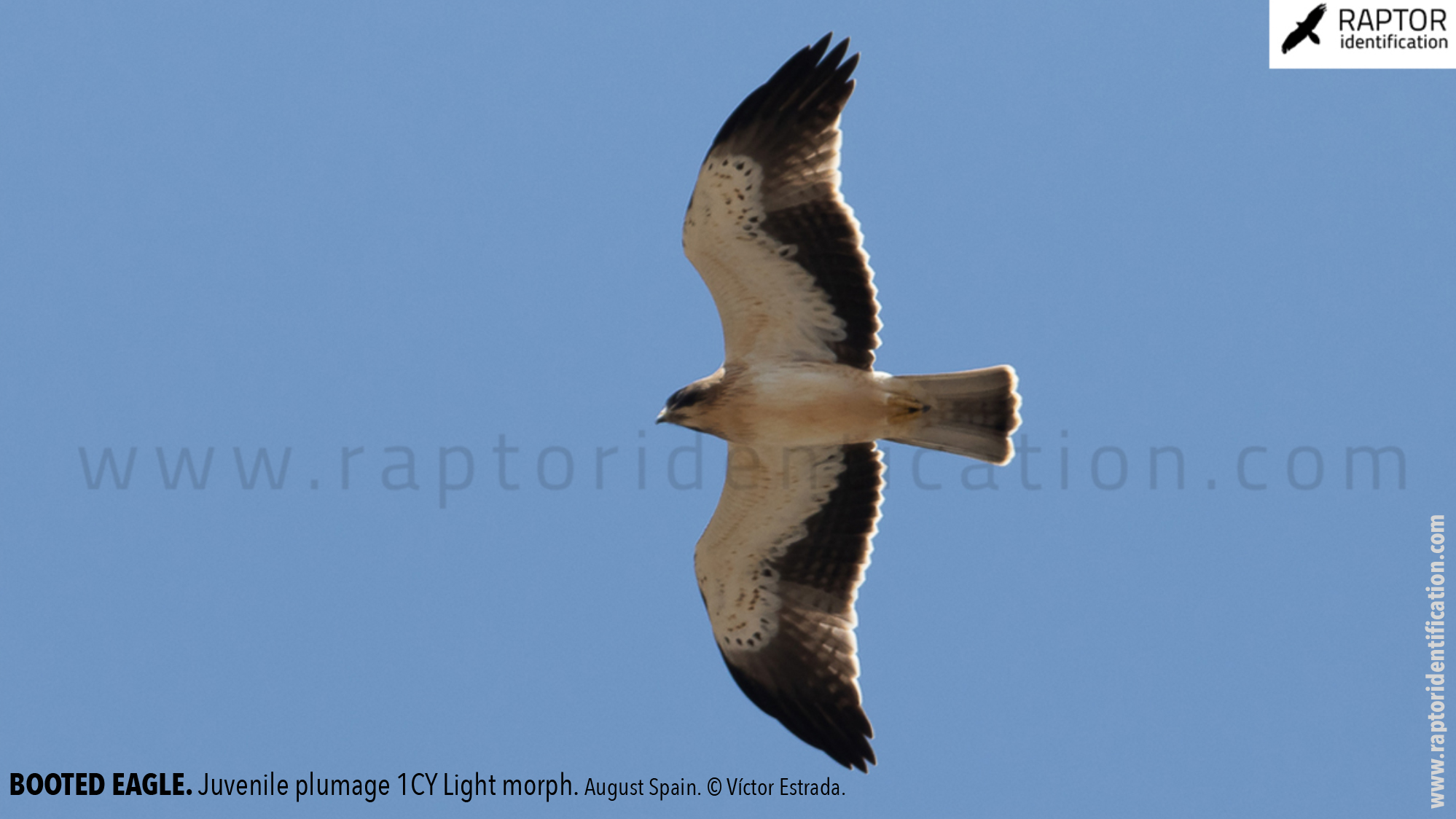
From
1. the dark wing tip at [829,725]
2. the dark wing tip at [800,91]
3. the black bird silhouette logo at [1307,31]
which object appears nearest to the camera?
the dark wing tip at [800,91]

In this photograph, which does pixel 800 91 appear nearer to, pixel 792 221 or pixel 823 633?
pixel 792 221

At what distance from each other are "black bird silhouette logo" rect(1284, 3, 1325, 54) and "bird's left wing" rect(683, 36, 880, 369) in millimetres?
3462

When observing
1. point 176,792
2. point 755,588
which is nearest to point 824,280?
point 755,588

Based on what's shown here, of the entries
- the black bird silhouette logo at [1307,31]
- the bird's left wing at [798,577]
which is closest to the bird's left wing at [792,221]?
the bird's left wing at [798,577]

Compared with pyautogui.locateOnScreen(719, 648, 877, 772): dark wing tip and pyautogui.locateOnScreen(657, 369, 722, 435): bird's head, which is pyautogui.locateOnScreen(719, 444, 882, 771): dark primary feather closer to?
pyautogui.locateOnScreen(719, 648, 877, 772): dark wing tip

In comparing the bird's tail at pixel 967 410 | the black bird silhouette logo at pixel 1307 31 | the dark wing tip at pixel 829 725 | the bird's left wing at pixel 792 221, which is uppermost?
the black bird silhouette logo at pixel 1307 31

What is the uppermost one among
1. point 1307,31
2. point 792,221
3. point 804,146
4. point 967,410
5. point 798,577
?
point 1307,31

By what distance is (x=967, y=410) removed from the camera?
7352 millimetres

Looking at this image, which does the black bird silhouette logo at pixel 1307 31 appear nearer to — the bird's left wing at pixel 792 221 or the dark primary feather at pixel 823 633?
the bird's left wing at pixel 792 221

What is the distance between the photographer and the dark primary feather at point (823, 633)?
7809mm

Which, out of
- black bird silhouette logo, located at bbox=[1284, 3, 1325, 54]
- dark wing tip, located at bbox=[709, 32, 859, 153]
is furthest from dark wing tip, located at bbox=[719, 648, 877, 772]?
black bird silhouette logo, located at bbox=[1284, 3, 1325, 54]

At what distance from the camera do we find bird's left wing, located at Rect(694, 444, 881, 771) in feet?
25.6

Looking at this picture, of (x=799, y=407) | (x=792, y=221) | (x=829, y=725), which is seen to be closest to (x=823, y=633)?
(x=829, y=725)

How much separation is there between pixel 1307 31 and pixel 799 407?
4416mm
